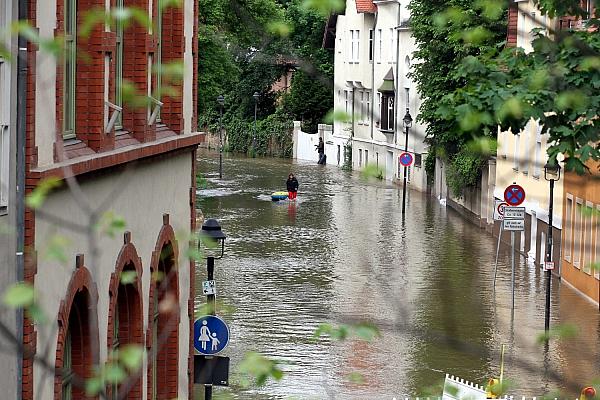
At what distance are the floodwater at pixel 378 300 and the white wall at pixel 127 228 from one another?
136 centimetres

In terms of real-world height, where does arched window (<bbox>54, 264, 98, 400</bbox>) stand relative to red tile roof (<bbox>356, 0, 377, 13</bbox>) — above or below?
below

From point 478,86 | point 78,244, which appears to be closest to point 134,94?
point 478,86

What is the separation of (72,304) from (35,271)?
4.72ft

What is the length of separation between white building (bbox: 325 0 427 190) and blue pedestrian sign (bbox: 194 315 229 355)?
149 ft

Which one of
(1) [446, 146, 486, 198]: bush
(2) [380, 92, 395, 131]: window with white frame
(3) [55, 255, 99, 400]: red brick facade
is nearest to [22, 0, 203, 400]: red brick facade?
(3) [55, 255, 99, 400]: red brick facade

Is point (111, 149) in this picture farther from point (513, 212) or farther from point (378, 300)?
point (378, 300)

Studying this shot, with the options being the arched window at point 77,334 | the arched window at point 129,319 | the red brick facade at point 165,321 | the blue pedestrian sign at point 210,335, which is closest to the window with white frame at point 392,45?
the red brick facade at point 165,321

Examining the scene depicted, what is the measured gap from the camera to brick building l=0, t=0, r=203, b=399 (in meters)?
10.8

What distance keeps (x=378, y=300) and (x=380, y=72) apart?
44.1 m

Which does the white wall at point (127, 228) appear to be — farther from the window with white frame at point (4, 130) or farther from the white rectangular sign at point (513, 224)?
the white rectangular sign at point (513, 224)

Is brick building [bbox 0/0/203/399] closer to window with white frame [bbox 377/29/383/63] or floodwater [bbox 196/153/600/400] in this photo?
floodwater [bbox 196/153/600/400]

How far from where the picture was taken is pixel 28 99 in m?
10.8

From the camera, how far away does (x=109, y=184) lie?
Result: 42.9ft

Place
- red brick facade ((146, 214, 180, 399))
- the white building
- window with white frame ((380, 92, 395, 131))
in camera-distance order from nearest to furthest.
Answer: red brick facade ((146, 214, 180, 399)), the white building, window with white frame ((380, 92, 395, 131))
